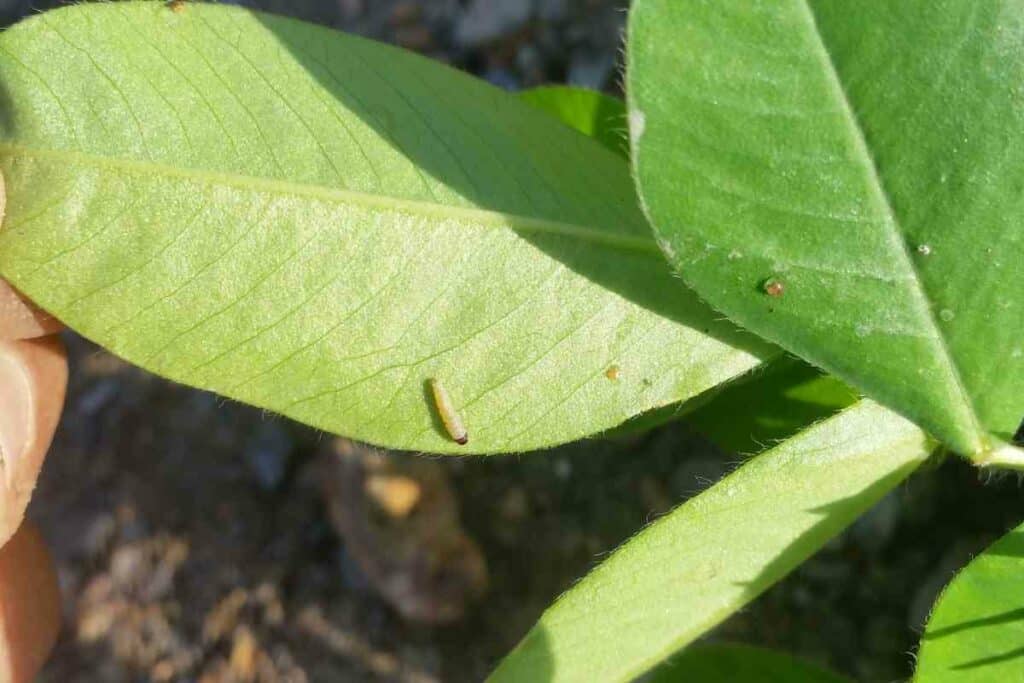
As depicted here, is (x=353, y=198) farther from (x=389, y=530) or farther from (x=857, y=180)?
(x=389, y=530)

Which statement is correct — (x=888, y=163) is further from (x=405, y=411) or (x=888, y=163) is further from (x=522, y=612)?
(x=522, y=612)

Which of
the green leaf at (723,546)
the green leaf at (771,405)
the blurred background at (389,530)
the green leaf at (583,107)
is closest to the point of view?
the green leaf at (723,546)

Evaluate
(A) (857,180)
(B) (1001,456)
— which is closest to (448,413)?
(A) (857,180)

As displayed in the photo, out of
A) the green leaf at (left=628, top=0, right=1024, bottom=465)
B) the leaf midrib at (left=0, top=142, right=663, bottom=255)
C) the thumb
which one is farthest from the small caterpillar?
the thumb

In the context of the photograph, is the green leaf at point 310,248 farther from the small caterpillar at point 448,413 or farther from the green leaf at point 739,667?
the green leaf at point 739,667

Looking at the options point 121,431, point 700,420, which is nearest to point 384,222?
point 700,420

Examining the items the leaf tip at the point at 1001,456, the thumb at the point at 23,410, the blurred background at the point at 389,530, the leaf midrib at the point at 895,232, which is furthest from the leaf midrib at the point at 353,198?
the blurred background at the point at 389,530
